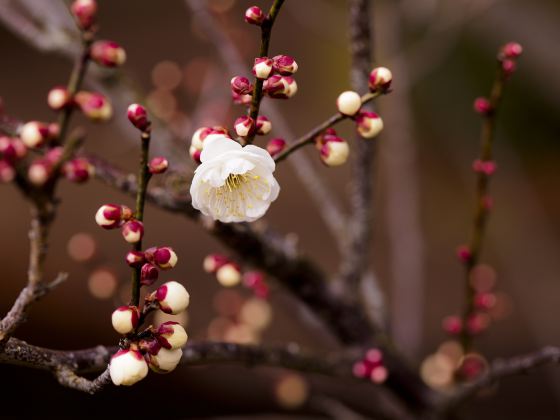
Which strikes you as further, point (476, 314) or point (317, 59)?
point (317, 59)

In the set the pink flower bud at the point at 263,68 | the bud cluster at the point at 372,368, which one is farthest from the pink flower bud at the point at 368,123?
the bud cluster at the point at 372,368

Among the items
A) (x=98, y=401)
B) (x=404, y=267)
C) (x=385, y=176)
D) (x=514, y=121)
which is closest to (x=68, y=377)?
(x=404, y=267)

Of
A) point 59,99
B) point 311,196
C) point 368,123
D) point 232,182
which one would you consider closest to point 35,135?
point 59,99

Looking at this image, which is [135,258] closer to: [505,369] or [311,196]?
[505,369]

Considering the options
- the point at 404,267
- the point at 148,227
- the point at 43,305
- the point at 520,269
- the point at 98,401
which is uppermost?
the point at 148,227

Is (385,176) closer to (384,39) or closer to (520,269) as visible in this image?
(520,269)
